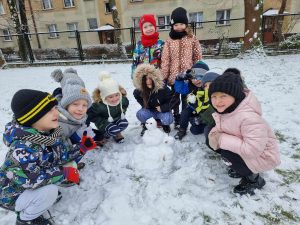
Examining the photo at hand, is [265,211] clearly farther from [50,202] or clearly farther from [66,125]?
[66,125]

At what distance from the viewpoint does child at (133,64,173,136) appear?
3221mm

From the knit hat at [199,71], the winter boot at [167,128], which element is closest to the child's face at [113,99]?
the winter boot at [167,128]

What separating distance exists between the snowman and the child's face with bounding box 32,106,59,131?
1.13 metres

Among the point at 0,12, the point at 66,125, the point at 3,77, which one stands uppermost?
the point at 0,12

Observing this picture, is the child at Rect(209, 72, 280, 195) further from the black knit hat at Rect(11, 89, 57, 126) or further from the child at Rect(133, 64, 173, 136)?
the black knit hat at Rect(11, 89, 57, 126)

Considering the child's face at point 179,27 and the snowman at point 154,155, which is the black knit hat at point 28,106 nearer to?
the snowman at point 154,155

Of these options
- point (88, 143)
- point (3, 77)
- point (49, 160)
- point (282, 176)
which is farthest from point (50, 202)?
point (3, 77)

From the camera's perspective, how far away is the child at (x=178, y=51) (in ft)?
11.4

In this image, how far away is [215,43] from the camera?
10.7 m

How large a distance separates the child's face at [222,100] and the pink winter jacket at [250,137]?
0.08 m

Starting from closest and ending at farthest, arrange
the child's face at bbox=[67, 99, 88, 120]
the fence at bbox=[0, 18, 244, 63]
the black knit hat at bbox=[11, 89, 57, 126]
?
1. the black knit hat at bbox=[11, 89, 57, 126]
2. the child's face at bbox=[67, 99, 88, 120]
3. the fence at bbox=[0, 18, 244, 63]

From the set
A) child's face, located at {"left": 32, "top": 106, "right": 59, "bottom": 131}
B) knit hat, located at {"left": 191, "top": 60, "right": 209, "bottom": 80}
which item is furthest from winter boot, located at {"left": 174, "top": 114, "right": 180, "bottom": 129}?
child's face, located at {"left": 32, "top": 106, "right": 59, "bottom": 131}

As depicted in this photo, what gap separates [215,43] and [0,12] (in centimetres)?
2415

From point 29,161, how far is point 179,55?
7.89 ft
